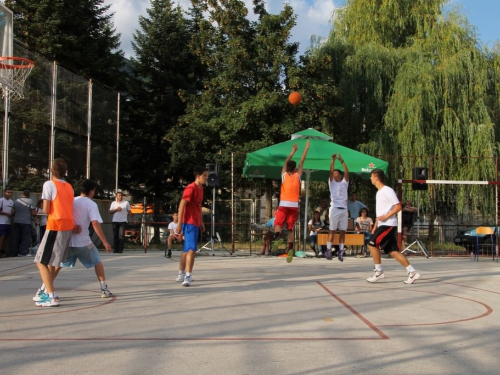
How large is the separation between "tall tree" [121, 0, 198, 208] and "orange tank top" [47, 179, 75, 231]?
27.1 m

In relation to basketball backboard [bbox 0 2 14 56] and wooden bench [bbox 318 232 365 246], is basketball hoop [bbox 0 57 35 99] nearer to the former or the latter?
basketball backboard [bbox 0 2 14 56]

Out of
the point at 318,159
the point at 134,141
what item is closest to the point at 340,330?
the point at 318,159

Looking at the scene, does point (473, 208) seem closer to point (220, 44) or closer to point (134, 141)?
point (220, 44)

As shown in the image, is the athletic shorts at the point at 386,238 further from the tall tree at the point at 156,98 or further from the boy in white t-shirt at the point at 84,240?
the tall tree at the point at 156,98

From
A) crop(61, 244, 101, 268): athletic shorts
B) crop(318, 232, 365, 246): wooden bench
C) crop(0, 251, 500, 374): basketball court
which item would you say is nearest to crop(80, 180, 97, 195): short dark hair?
crop(61, 244, 101, 268): athletic shorts

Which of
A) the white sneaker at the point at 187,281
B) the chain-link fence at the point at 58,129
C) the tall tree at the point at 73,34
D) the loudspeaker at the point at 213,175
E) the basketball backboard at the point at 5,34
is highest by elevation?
the tall tree at the point at 73,34

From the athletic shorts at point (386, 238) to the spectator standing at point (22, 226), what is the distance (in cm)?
1102

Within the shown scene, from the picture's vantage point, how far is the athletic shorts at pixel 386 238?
10.5 meters

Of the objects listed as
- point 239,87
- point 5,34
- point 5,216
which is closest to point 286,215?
point 5,216

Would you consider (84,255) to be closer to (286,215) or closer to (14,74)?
(286,215)

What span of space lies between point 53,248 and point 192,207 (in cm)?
265

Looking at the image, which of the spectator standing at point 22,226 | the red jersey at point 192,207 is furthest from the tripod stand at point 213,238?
the red jersey at point 192,207

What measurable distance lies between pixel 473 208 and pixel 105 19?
24.0m

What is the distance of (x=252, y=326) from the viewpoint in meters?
6.52
